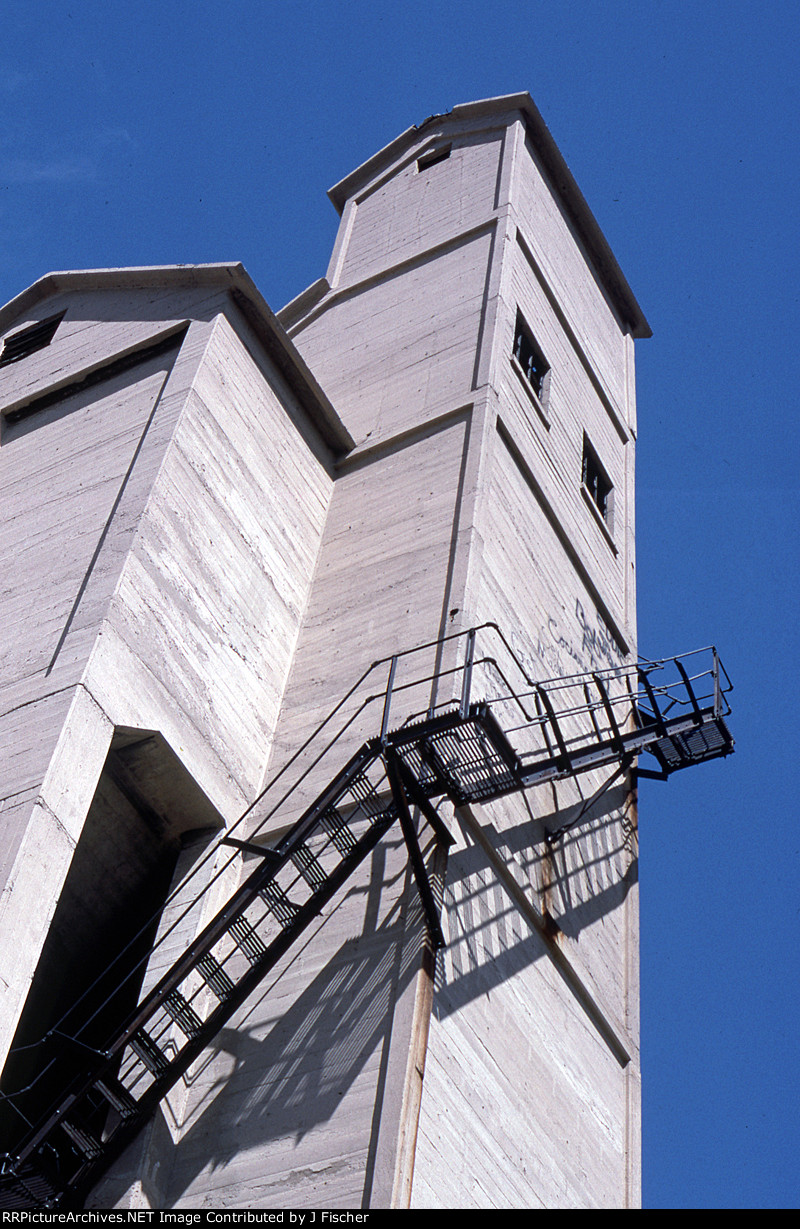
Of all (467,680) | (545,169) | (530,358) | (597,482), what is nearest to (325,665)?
(467,680)

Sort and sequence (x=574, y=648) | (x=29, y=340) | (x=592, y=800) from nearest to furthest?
(x=592, y=800) → (x=574, y=648) → (x=29, y=340)

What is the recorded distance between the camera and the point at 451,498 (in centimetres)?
1997

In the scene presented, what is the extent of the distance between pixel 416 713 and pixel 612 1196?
540cm

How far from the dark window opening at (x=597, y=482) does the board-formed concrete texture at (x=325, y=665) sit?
0.05 m

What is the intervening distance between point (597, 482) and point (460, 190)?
6.38 m

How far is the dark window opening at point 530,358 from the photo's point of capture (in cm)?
2481

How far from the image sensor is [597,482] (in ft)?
86.1

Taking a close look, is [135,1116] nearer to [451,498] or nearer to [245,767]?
[245,767]

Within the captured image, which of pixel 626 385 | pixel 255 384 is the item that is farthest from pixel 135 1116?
pixel 626 385

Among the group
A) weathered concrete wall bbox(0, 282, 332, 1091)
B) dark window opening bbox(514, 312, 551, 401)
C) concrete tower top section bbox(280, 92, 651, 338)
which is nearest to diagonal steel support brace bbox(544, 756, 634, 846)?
weathered concrete wall bbox(0, 282, 332, 1091)

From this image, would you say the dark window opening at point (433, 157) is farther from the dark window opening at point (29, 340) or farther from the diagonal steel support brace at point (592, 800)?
the diagonal steel support brace at point (592, 800)

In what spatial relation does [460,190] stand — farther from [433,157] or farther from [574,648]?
[574,648]

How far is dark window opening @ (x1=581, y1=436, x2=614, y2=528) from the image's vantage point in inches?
1024

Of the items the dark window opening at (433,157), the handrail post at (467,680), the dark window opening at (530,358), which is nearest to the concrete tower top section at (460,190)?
the dark window opening at (433,157)
